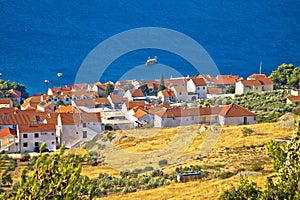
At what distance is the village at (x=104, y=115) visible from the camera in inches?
1171

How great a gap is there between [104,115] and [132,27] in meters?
92.6

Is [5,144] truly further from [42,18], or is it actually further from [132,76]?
[42,18]

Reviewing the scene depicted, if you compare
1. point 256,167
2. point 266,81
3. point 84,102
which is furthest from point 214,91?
point 256,167

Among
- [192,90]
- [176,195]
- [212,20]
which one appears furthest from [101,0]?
[176,195]

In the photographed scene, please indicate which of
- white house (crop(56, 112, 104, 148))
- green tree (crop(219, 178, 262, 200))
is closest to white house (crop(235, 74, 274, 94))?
white house (crop(56, 112, 104, 148))

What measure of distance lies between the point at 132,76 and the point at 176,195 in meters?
58.7

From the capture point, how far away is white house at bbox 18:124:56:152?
1149 inches

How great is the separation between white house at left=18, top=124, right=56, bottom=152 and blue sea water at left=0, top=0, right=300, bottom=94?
4224 centimetres

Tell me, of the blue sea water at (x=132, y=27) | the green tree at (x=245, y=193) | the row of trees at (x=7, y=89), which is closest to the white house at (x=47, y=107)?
the row of trees at (x=7, y=89)

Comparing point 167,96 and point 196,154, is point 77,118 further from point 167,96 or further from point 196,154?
point 167,96

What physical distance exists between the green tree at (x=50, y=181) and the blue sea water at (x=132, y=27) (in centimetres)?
6469

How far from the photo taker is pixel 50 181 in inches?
303

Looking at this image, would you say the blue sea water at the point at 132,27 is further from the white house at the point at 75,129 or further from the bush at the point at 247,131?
the bush at the point at 247,131

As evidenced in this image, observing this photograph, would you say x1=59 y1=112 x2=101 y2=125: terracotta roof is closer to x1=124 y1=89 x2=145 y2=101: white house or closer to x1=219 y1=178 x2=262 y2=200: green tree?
x1=124 y1=89 x2=145 y2=101: white house
